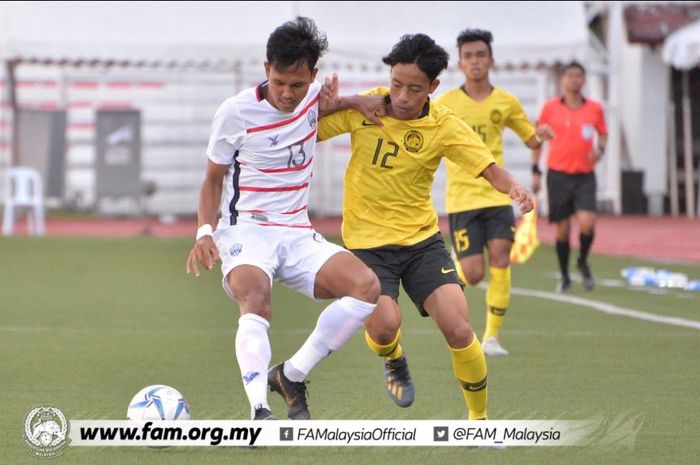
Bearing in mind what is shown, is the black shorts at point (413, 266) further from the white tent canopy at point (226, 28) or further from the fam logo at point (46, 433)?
the white tent canopy at point (226, 28)

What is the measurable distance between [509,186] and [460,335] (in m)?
0.75

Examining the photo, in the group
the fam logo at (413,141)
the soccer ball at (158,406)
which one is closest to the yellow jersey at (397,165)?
the fam logo at (413,141)

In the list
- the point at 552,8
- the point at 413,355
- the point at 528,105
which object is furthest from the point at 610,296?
the point at 528,105

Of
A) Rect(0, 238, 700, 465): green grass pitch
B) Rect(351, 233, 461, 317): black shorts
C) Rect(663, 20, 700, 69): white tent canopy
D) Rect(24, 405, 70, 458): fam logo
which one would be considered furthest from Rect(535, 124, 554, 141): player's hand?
Rect(663, 20, 700, 69): white tent canopy

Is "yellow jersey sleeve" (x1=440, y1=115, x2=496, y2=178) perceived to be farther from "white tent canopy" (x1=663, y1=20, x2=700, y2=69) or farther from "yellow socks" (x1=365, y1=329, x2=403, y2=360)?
"white tent canopy" (x1=663, y1=20, x2=700, y2=69)

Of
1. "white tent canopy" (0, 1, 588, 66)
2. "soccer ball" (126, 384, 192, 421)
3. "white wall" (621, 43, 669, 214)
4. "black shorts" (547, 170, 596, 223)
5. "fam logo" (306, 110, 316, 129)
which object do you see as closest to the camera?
"soccer ball" (126, 384, 192, 421)

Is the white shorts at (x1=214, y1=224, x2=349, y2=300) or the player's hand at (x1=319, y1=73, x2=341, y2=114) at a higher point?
the player's hand at (x1=319, y1=73, x2=341, y2=114)

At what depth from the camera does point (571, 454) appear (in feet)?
21.2

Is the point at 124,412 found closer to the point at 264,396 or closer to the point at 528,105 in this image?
the point at 264,396

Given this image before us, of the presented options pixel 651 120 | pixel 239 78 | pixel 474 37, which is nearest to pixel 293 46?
pixel 474 37

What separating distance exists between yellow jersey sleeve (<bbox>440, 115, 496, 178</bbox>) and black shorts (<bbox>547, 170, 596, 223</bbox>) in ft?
26.7

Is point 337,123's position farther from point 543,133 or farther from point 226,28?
point 226,28

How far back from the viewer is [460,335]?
7.07 m

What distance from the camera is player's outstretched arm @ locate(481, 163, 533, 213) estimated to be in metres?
6.93
